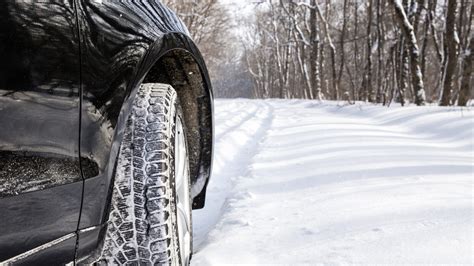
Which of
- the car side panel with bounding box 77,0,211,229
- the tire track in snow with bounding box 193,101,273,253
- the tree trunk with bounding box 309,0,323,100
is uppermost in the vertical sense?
the tree trunk with bounding box 309,0,323,100

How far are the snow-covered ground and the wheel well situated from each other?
284mm

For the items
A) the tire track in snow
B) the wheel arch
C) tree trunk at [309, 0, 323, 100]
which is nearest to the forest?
tree trunk at [309, 0, 323, 100]

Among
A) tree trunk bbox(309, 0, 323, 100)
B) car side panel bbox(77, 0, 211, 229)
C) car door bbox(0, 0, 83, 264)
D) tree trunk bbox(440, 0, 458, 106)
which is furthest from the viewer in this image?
tree trunk bbox(309, 0, 323, 100)

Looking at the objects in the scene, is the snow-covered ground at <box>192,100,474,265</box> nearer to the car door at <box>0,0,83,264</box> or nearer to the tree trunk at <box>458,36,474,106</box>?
the car door at <box>0,0,83,264</box>

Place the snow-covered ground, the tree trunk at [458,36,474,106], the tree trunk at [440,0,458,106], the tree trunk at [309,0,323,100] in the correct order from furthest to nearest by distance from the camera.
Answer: the tree trunk at [309,0,323,100] → the tree trunk at [440,0,458,106] → the tree trunk at [458,36,474,106] → the snow-covered ground

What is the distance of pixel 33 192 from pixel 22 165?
0.05m

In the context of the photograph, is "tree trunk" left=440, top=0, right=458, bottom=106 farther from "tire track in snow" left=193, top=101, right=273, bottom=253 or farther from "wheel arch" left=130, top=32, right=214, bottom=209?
"wheel arch" left=130, top=32, right=214, bottom=209

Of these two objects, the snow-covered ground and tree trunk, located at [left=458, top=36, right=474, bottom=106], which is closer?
the snow-covered ground

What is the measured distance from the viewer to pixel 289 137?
17.0 ft

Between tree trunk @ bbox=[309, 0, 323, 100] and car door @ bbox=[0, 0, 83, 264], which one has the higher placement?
tree trunk @ bbox=[309, 0, 323, 100]

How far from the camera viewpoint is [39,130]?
676 millimetres

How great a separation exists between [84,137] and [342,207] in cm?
151

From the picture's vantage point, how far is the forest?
9.74 m

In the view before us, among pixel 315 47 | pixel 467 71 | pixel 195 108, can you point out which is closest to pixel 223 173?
pixel 195 108
